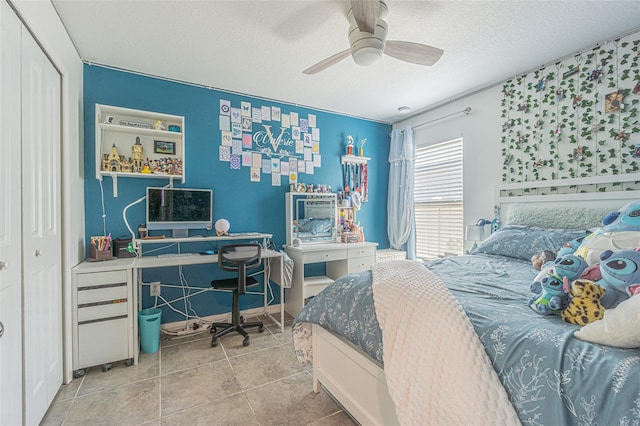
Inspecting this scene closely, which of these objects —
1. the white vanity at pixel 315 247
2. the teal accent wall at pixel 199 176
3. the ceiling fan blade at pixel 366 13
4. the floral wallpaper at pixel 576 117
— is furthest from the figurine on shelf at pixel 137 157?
the floral wallpaper at pixel 576 117

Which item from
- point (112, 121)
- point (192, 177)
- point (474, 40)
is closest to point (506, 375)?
point (474, 40)

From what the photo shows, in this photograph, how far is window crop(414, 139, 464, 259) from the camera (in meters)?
3.56

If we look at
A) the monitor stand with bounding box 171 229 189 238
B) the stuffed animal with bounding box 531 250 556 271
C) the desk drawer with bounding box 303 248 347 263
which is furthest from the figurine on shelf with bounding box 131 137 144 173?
the stuffed animal with bounding box 531 250 556 271

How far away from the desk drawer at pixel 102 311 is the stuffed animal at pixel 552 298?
2612mm

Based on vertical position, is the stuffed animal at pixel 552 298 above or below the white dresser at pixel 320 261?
above

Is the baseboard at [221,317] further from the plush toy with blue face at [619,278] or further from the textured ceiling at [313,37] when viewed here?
the plush toy with blue face at [619,278]

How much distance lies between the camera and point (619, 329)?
842 millimetres

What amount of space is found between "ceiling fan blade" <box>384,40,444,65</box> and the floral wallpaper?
142 centimetres

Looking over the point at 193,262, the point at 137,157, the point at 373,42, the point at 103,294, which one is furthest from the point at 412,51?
the point at 103,294

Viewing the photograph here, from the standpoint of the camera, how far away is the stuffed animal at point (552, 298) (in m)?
1.10

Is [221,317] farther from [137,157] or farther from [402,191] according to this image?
[402,191]

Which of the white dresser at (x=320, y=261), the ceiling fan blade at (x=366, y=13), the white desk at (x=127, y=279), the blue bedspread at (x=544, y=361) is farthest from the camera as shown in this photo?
the white dresser at (x=320, y=261)

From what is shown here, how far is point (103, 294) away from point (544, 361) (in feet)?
8.62

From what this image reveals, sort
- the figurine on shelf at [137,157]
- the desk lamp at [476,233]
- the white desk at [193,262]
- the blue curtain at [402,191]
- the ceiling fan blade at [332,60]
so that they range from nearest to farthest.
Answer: the ceiling fan blade at [332,60] < the white desk at [193,262] < the figurine on shelf at [137,157] < the desk lamp at [476,233] < the blue curtain at [402,191]
